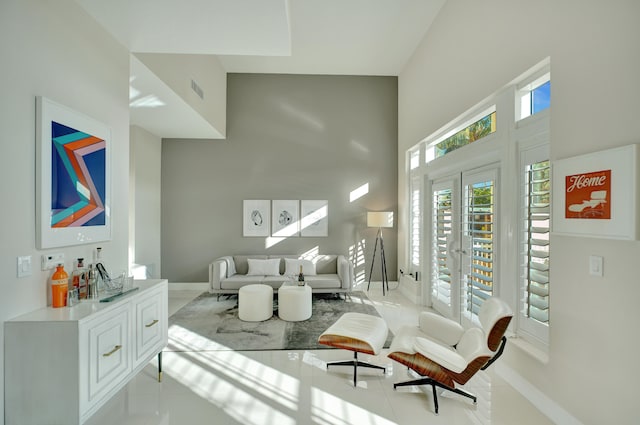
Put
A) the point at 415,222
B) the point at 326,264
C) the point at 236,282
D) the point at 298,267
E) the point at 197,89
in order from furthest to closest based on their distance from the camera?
the point at 326,264
the point at 298,267
the point at 415,222
the point at 236,282
the point at 197,89

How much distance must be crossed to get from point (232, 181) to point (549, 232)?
17.0 ft

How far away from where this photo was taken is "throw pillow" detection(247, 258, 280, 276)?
561cm

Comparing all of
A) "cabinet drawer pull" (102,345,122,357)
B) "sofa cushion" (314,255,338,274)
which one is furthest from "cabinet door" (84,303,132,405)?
"sofa cushion" (314,255,338,274)

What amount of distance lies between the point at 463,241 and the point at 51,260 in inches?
157

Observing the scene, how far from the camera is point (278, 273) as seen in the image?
571cm

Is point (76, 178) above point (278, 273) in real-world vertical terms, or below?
above

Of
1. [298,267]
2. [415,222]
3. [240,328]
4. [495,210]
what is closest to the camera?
[495,210]

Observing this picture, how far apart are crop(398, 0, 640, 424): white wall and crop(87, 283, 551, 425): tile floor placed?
49cm

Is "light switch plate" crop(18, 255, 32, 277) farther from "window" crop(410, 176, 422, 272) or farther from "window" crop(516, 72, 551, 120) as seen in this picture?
"window" crop(410, 176, 422, 272)

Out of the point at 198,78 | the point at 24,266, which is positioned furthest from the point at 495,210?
the point at 198,78

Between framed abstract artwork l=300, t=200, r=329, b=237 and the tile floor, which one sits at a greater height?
framed abstract artwork l=300, t=200, r=329, b=237

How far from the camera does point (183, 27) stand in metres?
2.62

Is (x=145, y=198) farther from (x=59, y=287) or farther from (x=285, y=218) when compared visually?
(x=59, y=287)

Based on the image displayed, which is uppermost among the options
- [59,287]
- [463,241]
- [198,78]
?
[198,78]
